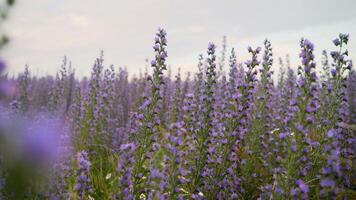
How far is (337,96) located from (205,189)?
109 inches

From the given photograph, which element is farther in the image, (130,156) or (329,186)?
(130,156)

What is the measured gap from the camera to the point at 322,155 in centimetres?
623

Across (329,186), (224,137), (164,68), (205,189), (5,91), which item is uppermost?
(164,68)

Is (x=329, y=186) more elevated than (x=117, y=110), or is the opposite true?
(x=117, y=110)

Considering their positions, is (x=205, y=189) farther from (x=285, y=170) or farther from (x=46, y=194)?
(x=46, y=194)

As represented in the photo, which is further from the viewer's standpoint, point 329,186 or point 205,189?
point 205,189

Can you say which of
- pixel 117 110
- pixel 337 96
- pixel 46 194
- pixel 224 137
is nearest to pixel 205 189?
pixel 224 137

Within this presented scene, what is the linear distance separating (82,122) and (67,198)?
5.09 m

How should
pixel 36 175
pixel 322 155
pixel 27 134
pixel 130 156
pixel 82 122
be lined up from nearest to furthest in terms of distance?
pixel 36 175
pixel 27 134
pixel 130 156
pixel 322 155
pixel 82 122

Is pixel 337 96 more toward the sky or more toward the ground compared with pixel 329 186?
more toward the sky

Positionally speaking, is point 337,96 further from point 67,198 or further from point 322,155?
point 67,198

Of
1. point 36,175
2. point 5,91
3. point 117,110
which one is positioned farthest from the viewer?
point 117,110

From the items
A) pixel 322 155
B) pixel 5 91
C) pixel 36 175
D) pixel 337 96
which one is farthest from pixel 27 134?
pixel 337 96

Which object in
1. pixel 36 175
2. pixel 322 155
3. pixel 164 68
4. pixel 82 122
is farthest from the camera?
pixel 82 122
